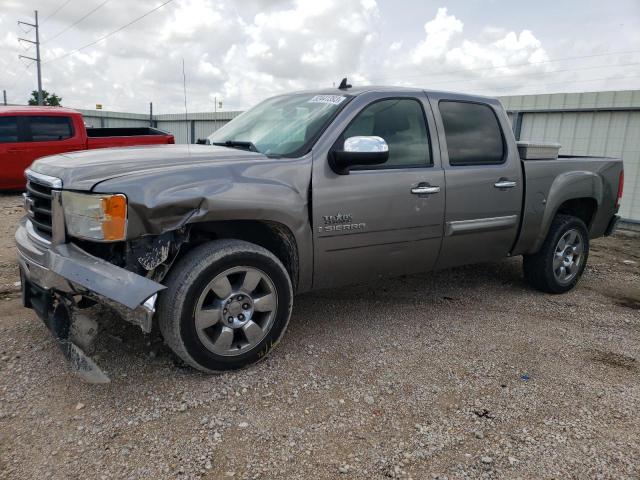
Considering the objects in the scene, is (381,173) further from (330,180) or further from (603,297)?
(603,297)

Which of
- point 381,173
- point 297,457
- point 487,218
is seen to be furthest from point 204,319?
point 487,218

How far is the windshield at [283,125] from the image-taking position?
3.45 meters

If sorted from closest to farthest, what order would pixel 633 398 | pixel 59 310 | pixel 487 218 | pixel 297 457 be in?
pixel 297 457
pixel 59 310
pixel 633 398
pixel 487 218

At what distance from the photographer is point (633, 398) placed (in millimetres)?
3045

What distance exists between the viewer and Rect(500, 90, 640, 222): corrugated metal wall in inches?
338

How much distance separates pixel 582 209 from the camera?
17.1ft

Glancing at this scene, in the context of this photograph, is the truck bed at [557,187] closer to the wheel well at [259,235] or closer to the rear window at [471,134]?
the rear window at [471,134]

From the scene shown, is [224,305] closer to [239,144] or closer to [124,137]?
[239,144]

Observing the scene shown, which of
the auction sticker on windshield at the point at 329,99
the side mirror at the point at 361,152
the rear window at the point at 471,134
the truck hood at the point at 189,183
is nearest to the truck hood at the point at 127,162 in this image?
the truck hood at the point at 189,183

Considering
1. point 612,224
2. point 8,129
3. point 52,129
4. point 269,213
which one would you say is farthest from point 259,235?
point 8,129

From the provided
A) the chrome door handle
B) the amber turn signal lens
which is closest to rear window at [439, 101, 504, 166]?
the chrome door handle

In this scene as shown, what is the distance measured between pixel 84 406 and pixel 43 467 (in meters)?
0.48

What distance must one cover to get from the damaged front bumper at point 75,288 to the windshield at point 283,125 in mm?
1337

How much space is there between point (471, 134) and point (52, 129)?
28.3ft
